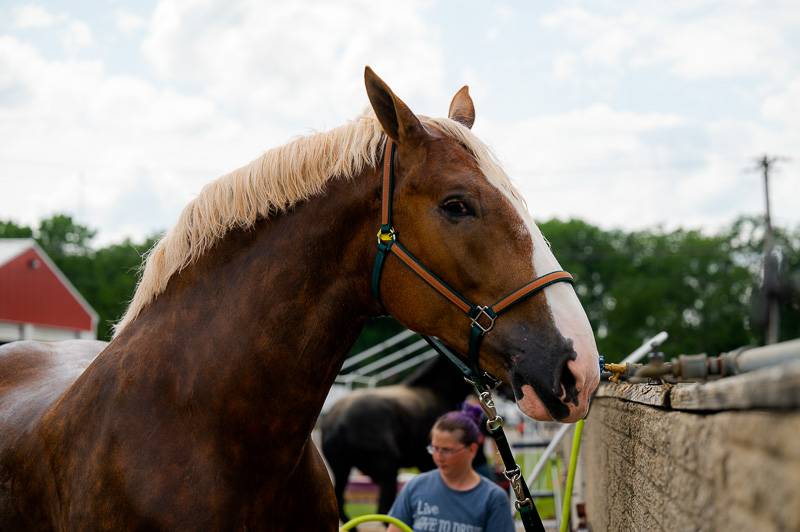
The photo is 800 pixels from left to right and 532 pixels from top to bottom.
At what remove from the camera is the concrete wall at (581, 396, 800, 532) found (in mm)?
875

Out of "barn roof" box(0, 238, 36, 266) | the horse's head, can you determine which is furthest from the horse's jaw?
"barn roof" box(0, 238, 36, 266)

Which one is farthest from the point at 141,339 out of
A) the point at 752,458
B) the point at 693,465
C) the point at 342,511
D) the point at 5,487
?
the point at 342,511

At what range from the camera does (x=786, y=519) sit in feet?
2.80

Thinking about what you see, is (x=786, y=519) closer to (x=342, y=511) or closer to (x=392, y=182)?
(x=392, y=182)

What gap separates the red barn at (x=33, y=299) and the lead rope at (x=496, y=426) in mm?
28450

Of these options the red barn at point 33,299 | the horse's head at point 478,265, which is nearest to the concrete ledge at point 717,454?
the horse's head at point 478,265

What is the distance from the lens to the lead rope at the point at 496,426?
8.39 ft

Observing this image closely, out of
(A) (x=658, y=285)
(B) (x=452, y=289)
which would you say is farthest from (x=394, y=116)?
(A) (x=658, y=285)

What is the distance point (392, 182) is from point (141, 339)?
1.02 metres

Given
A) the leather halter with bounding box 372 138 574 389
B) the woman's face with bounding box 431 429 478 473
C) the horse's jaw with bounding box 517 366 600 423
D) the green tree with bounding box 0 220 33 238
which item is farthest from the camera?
the green tree with bounding box 0 220 33 238

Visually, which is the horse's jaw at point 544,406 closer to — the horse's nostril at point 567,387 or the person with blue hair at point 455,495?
the horse's nostril at point 567,387

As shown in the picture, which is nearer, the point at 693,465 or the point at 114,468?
the point at 693,465

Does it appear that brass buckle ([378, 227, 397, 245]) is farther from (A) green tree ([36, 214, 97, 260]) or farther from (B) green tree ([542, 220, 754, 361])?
(A) green tree ([36, 214, 97, 260])

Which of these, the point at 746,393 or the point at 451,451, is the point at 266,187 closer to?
the point at 746,393
